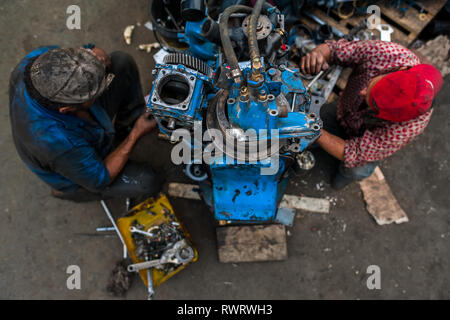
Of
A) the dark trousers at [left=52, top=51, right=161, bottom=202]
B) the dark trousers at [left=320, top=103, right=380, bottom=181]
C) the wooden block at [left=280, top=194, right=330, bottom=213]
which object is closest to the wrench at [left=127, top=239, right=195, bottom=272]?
the dark trousers at [left=52, top=51, right=161, bottom=202]

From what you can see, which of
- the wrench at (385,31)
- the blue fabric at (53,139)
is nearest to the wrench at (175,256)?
the blue fabric at (53,139)

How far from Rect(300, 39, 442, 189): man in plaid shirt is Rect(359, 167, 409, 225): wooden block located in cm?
36

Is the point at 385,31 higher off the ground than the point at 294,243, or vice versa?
the point at 385,31

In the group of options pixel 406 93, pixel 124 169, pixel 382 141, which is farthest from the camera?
pixel 124 169

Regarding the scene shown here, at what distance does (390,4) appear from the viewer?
103 inches

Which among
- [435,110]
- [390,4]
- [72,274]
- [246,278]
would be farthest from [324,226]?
[72,274]

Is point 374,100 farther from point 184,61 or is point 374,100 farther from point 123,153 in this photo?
point 123,153

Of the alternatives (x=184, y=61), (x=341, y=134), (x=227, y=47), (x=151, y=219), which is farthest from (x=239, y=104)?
(x=151, y=219)

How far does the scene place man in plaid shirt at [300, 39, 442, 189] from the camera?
1646mm

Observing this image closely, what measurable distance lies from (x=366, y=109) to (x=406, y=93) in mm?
401

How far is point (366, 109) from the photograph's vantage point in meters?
2.02

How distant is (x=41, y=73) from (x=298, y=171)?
2.01 metres

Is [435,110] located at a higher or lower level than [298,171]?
higher
